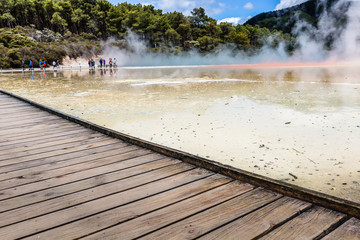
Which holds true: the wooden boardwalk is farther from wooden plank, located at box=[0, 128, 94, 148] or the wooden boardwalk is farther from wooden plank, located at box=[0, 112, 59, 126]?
wooden plank, located at box=[0, 112, 59, 126]

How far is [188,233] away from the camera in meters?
1.92

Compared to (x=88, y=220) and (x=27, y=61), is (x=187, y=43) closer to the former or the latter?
(x=27, y=61)

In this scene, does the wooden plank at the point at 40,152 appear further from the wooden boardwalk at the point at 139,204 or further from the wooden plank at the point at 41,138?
the wooden plank at the point at 41,138

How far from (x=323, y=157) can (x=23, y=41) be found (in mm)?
57116

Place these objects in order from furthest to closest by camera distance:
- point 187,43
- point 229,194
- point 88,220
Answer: point 187,43
point 229,194
point 88,220

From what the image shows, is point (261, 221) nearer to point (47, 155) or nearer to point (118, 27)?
point (47, 155)

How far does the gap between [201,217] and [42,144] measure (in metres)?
3.03

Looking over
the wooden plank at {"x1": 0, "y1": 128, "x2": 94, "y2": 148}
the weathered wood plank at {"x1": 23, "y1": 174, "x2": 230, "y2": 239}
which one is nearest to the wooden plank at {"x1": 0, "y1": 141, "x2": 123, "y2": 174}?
the wooden plank at {"x1": 0, "y1": 128, "x2": 94, "y2": 148}

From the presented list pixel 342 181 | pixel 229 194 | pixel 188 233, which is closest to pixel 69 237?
pixel 188 233

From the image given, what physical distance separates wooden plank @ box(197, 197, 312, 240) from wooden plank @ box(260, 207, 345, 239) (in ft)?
0.16

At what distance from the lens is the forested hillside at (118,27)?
229 feet

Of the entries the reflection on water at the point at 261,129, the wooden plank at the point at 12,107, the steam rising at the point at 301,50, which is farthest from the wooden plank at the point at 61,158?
the steam rising at the point at 301,50

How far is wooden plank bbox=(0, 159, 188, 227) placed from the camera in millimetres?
2188

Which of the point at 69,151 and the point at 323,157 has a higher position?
the point at 69,151
